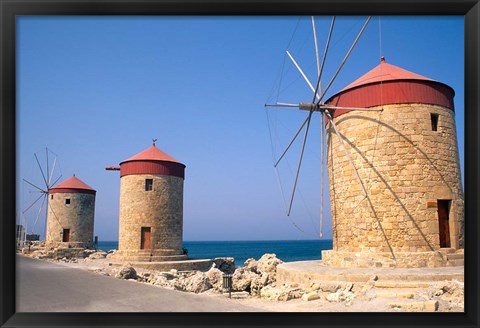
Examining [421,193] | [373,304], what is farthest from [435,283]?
[421,193]

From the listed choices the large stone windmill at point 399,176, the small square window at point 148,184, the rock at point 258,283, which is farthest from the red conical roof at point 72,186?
the large stone windmill at point 399,176

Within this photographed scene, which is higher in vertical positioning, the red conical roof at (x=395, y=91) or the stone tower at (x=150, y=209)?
the red conical roof at (x=395, y=91)

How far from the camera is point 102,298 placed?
6191 millimetres

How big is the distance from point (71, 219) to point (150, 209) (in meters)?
9.32

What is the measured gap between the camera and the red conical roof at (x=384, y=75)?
11.1 meters

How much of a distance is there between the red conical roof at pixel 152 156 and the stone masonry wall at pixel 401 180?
10.2 metres

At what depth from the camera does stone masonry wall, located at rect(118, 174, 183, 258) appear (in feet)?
61.3

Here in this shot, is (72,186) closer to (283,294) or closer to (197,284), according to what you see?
(197,284)

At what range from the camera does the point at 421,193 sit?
1056 cm

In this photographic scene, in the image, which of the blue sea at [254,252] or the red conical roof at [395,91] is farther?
the blue sea at [254,252]

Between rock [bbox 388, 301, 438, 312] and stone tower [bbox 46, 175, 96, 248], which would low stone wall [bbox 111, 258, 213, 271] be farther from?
rock [bbox 388, 301, 438, 312]

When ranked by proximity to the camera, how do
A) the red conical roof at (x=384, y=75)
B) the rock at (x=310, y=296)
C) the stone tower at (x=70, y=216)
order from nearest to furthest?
the rock at (x=310, y=296), the red conical roof at (x=384, y=75), the stone tower at (x=70, y=216)

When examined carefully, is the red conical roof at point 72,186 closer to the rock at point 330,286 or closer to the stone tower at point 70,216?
the stone tower at point 70,216

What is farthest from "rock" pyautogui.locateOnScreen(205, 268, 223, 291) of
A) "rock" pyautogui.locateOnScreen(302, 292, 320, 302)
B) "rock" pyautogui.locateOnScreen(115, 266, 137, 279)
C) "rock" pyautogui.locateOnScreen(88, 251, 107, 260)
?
"rock" pyautogui.locateOnScreen(88, 251, 107, 260)
